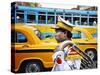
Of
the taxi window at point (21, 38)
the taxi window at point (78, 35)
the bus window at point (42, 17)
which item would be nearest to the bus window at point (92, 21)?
the taxi window at point (78, 35)

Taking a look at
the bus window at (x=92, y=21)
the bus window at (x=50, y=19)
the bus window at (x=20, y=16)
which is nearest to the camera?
the bus window at (x=20, y=16)

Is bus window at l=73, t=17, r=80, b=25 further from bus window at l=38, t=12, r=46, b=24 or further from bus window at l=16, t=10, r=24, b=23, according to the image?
bus window at l=16, t=10, r=24, b=23

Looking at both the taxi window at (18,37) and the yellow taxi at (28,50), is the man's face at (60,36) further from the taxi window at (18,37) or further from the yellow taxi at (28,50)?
the taxi window at (18,37)

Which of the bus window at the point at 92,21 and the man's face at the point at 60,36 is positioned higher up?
the bus window at the point at 92,21

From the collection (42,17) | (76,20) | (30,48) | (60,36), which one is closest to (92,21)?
(76,20)

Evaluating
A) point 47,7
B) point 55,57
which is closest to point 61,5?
point 47,7

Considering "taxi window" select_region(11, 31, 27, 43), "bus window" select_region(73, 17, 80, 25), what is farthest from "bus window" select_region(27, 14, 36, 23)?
"bus window" select_region(73, 17, 80, 25)

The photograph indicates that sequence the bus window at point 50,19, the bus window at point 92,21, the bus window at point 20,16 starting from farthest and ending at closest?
the bus window at point 92,21 → the bus window at point 50,19 → the bus window at point 20,16

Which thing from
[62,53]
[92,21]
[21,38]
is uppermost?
[92,21]

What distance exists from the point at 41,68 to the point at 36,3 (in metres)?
0.43

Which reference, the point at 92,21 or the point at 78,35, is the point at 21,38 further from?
the point at 92,21

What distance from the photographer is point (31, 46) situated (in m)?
1.67

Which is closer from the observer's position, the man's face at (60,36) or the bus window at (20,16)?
the bus window at (20,16)
